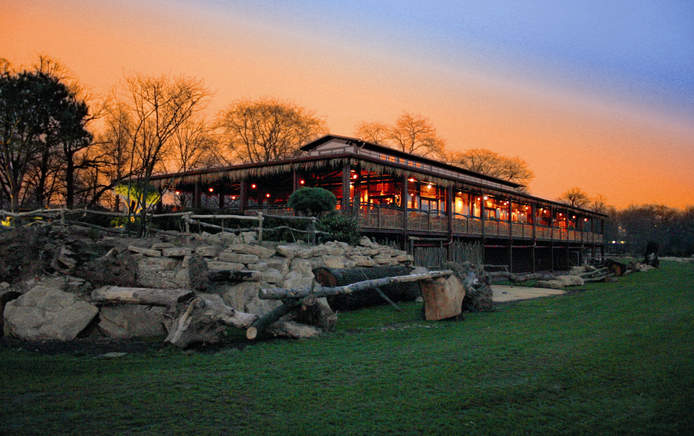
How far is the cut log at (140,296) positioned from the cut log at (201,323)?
43 cm

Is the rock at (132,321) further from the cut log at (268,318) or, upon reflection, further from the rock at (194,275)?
the cut log at (268,318)

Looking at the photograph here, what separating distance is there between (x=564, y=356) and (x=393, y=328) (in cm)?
312

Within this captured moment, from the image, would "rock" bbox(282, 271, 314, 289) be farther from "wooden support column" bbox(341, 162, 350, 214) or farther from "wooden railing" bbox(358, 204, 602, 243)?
"wooden railing" bbox(358, 204, 602, 243)

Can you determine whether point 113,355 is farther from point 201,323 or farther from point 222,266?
point 222,266

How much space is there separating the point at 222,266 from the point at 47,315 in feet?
10.1

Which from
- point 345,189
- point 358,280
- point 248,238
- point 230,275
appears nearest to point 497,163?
point 345,189

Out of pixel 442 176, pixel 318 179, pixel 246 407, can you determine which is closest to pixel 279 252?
pixel 246 407

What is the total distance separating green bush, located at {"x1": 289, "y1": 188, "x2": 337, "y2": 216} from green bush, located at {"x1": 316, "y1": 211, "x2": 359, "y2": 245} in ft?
2.12

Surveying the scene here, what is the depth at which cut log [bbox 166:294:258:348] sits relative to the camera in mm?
5641

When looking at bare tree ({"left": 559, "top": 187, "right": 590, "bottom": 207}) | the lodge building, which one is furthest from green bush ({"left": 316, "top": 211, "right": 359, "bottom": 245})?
bare tree ({"left": 559, "top": 187, "right": 590, "bottom": 207})

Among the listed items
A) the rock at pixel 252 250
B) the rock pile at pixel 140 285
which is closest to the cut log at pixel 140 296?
the rock pile at pixel 140 285

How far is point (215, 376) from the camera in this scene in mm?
4402

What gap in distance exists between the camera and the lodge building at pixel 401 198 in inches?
710

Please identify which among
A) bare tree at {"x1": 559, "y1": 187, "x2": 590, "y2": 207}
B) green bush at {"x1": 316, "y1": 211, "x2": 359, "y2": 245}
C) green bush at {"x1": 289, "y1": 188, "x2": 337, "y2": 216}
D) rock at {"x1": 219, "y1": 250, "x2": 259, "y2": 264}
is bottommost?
rock at {"x1": 219, "y1": 250, "x2": 259, "y2": 264}
